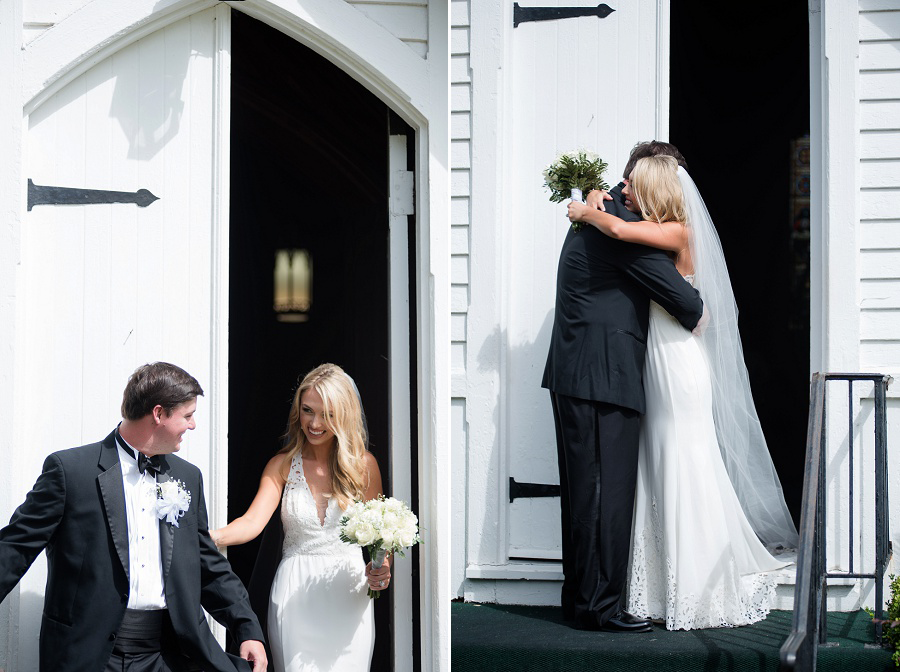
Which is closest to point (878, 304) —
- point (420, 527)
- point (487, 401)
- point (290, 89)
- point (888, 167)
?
point (888, 167)

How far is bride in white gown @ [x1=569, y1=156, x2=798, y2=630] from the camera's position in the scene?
4.38m

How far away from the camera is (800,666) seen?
3.39 metres

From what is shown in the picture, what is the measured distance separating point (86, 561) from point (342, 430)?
45.1 inches

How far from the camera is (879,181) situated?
15.9ft

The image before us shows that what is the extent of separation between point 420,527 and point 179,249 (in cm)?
151

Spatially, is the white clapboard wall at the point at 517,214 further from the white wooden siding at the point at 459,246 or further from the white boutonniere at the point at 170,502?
the white boutonniere at the point at 170,502

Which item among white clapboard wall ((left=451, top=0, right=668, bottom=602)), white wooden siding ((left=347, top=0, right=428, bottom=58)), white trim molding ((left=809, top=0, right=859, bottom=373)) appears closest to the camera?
white wooden siding ((left=347, top=0, right=428, bottom=58))

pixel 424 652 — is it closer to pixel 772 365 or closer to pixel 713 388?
pixel 713 388

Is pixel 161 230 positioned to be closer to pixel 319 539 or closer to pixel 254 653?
pixel 319 539

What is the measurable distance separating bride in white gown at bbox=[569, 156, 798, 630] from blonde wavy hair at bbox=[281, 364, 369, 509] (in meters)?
1.24

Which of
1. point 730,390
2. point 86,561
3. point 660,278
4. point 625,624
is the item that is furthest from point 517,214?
point 86,561

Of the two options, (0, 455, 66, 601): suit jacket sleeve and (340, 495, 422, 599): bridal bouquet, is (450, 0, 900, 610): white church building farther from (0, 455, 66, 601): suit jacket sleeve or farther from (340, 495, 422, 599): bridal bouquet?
(0, 455, 66, 601): suit jacket sleeve

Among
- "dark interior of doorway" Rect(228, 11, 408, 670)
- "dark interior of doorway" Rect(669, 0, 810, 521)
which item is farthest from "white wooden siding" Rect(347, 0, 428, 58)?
"dark interior of doorway" Rect(669, 0, 810, 521)

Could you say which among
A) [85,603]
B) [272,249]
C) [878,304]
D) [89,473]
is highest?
[272,249]
